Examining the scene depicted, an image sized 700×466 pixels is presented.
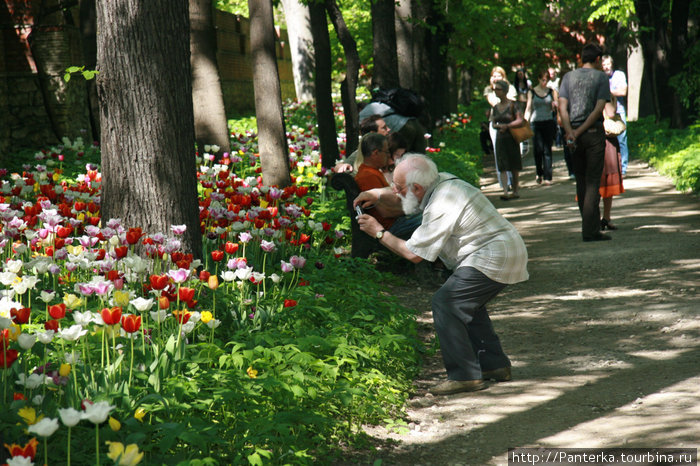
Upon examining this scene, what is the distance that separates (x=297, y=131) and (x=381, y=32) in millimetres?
3827

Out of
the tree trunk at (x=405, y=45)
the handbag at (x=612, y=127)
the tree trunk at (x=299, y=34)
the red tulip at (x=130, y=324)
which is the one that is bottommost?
the red tulip at (x=130, y=324)

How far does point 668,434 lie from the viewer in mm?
4250

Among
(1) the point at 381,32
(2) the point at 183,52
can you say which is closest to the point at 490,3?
(1) the point at 381,32

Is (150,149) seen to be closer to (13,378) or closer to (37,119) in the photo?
(13,378)

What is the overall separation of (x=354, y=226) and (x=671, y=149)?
11.0 meters

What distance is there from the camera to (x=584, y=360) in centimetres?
583

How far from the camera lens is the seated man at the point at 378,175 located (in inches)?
305

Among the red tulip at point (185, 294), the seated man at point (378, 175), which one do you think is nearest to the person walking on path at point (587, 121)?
the seated man at point (378, 175)

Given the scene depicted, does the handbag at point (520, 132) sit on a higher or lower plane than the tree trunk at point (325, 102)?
lower

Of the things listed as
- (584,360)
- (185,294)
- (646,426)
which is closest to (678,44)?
(584,360)

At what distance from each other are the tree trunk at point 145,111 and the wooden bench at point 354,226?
7.67 ft

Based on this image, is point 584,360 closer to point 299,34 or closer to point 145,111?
Result: point 145,111

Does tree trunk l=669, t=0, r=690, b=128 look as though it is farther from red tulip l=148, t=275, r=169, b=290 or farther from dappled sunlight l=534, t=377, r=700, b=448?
red tulip l=148, t=275, r=169, b=290

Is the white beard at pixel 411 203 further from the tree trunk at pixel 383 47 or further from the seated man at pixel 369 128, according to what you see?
the tree trunk at pixel 383 47
